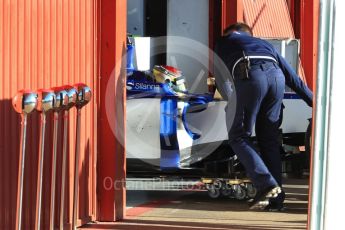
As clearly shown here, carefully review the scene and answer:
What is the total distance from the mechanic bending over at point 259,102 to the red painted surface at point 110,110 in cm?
115

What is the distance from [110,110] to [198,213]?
146 centimetres

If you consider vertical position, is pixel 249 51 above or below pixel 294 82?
above

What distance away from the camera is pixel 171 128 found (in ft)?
23.7

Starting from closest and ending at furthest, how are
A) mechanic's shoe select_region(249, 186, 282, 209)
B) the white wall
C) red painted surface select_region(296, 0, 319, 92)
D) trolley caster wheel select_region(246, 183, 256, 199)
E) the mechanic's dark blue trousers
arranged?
mechanic's shoe select_region(249, 186, 282, 209) → the mechanic's dark blue trousers → trolley caster wheel select_region(246, 183, 256, 199) → the white wall → red painted surface select_region(296, 0, 319, 92)

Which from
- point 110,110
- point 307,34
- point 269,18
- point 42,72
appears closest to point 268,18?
point 269,18

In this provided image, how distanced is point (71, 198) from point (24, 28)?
1583 millimetres

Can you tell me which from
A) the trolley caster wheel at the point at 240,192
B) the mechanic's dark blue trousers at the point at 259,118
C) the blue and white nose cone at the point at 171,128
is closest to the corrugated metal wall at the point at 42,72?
the blue and white nose cone at the point at 171,128

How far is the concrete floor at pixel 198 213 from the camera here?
6113 millimetres

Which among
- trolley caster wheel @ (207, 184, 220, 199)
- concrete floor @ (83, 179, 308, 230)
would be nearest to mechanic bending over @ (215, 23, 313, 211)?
concrete floor @ (83, 179, 308, 230)

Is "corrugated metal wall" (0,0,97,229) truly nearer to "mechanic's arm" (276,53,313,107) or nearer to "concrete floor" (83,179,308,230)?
"concrete floor" (83,179,308,230)

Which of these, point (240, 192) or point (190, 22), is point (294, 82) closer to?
point (240, 192)

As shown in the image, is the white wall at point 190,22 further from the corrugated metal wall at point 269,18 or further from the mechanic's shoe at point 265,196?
the mechanic's shoe at point 265,196

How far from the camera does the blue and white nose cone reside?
7.23 m

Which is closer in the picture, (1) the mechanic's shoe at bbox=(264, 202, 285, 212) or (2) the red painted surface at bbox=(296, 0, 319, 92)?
(1) the mechanic's shoe at bbox=(264, 202, 285, 212)
